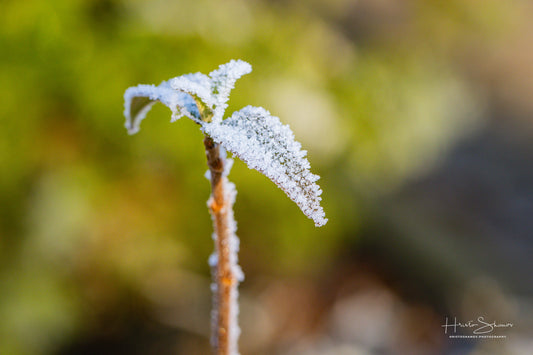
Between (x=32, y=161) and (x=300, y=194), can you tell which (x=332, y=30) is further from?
(x=300, y=194)

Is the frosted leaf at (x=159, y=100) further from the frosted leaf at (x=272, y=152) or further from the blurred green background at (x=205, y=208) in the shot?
the blurred green background at (x=205, y=208)

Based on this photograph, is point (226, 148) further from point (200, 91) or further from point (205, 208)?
point (205, 208)

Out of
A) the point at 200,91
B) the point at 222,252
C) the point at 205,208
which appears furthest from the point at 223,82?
the point at 205,208

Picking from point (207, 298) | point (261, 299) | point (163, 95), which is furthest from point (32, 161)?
point (163, 95)

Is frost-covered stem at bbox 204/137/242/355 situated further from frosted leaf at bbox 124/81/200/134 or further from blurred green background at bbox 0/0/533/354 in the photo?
blurred green background at bbox 0/0/533/354

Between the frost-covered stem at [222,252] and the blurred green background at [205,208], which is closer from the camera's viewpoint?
the frost-covered stem at [222,252]

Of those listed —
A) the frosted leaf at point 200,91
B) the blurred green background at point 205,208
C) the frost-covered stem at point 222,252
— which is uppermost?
the blurred green background at point 205,208

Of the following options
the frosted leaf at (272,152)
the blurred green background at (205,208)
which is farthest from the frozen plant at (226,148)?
the blurred green background at (205,208)
